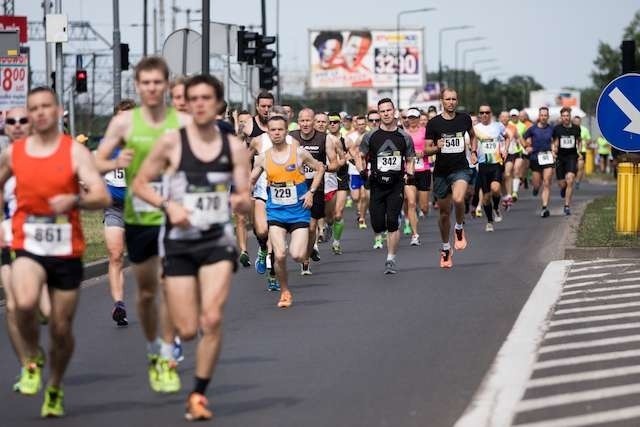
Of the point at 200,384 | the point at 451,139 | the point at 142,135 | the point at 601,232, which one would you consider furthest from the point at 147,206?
the point at 601,232

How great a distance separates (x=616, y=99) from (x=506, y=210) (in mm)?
14818

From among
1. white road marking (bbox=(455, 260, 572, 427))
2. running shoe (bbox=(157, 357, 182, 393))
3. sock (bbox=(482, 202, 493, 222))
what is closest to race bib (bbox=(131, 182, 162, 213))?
running shoe (bbox=(157, 357, 182, 393))

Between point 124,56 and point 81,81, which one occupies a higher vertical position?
point 124,56

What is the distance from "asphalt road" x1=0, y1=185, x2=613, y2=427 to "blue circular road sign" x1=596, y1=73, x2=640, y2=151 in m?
1.74

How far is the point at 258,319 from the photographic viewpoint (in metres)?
15.0

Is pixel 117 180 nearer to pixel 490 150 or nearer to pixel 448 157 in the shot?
pixel 448 157

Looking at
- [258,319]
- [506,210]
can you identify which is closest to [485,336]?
[258,319]

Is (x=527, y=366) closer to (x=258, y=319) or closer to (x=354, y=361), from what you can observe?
(x=354, y=361)

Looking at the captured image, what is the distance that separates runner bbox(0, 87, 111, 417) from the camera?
9.68m

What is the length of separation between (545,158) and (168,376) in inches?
863

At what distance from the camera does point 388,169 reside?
19.8m

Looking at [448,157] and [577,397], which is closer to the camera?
[577,397]

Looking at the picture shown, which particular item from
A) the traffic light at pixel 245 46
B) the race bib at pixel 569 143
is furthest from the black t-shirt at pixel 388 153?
the traffic light at pixel 245 46

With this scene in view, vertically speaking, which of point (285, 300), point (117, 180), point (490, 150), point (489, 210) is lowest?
point (489, 210)
